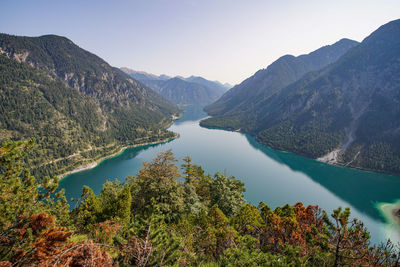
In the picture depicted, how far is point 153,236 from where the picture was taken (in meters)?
8.16

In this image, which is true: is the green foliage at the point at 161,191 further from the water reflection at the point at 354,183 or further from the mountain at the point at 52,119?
the mountain at the point at 52,119

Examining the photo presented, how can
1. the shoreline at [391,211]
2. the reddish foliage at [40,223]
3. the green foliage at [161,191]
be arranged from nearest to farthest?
the reddish foliage at [40,223] < the green foliage at [161,191] < the shoreline at [391,211]

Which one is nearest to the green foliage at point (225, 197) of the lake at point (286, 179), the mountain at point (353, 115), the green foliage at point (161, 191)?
the green foliage at point (161, 191)

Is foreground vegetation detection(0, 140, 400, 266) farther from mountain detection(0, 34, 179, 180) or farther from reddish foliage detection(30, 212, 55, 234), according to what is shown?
mountain detection(0, 34, 179, 180)

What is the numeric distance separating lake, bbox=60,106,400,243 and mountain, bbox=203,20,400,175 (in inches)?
585

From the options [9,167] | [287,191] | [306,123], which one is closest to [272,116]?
[306,123]

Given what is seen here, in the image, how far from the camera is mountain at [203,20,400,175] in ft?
323

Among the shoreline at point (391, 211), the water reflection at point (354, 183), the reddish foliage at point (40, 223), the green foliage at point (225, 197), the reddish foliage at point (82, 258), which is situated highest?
the reddish foliage at point (82, 258)

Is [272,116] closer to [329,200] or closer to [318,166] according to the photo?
[318,166]

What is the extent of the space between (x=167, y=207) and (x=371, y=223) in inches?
2345

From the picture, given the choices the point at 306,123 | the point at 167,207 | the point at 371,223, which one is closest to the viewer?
the point at 167,207

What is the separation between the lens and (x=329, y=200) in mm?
60938

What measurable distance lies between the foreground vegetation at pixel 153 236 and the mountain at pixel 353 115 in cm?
10076

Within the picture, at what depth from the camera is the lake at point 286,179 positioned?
5753 cm
